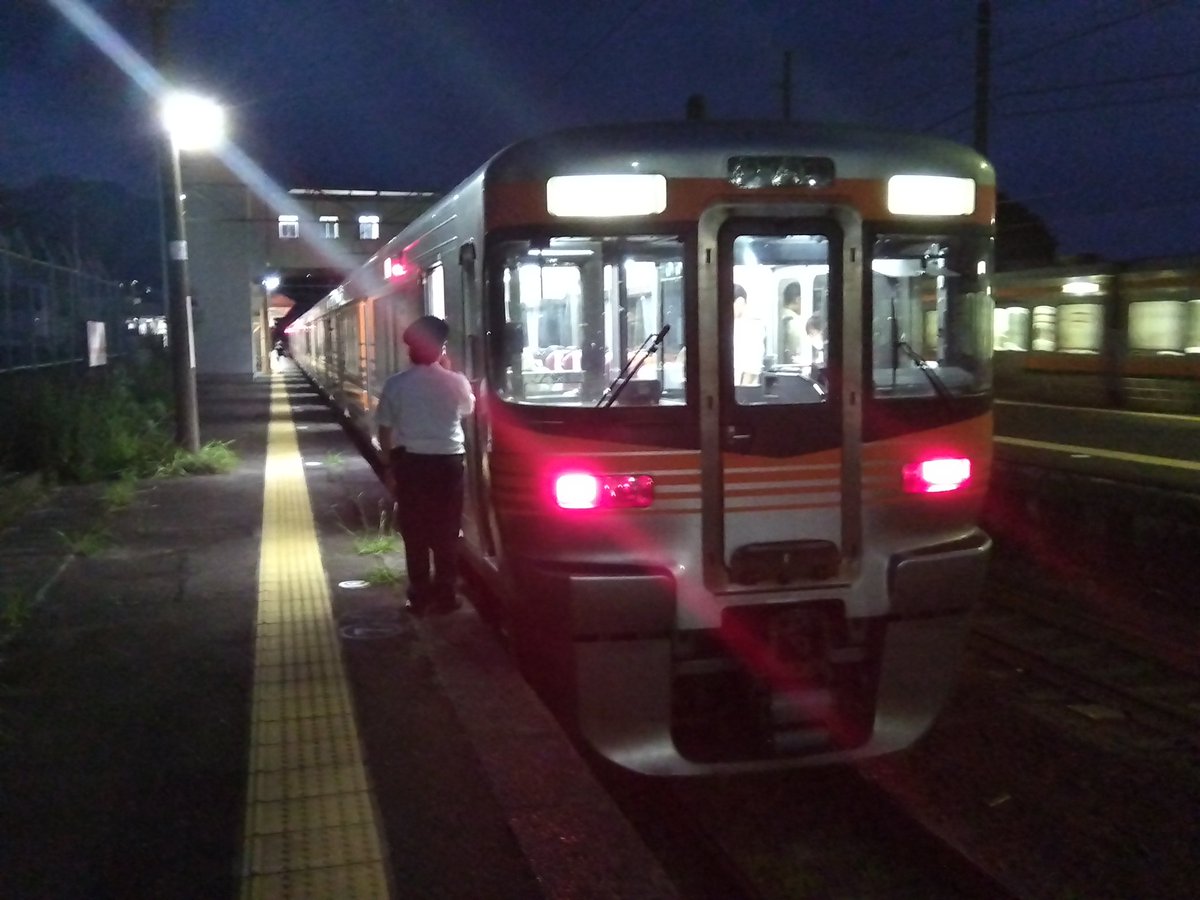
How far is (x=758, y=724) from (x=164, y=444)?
12195 millimetres

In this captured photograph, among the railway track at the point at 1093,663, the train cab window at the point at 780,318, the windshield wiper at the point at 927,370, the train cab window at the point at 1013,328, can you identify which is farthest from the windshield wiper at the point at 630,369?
the train cab window at the point at 1013,328

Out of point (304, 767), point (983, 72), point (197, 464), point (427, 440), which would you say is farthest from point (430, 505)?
point (983, 72)

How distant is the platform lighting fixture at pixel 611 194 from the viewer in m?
4.76

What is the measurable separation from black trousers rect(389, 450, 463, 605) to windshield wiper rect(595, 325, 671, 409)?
220 cm

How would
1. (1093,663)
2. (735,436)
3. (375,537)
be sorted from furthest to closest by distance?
(375,537) → (1093,663) → (735,436)

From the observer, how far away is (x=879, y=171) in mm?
4945

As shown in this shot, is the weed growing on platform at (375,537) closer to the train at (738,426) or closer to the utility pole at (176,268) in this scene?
the train at (738,426)

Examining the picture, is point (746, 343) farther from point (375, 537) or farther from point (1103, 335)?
point (1103, 335)

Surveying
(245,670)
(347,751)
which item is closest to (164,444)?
(245,670)

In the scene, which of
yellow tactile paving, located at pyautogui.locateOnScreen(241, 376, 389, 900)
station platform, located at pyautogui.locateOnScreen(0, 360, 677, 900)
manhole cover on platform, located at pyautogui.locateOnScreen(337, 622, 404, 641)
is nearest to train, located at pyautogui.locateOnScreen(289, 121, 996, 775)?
station platform, located at pyautogui.locateOnScreen(0, 360, 677, 900)

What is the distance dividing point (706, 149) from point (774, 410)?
41.1 inches

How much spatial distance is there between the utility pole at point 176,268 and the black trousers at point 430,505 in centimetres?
914

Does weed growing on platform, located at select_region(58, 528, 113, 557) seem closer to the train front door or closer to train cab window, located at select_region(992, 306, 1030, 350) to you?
the train front door

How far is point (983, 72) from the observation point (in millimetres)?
19562
